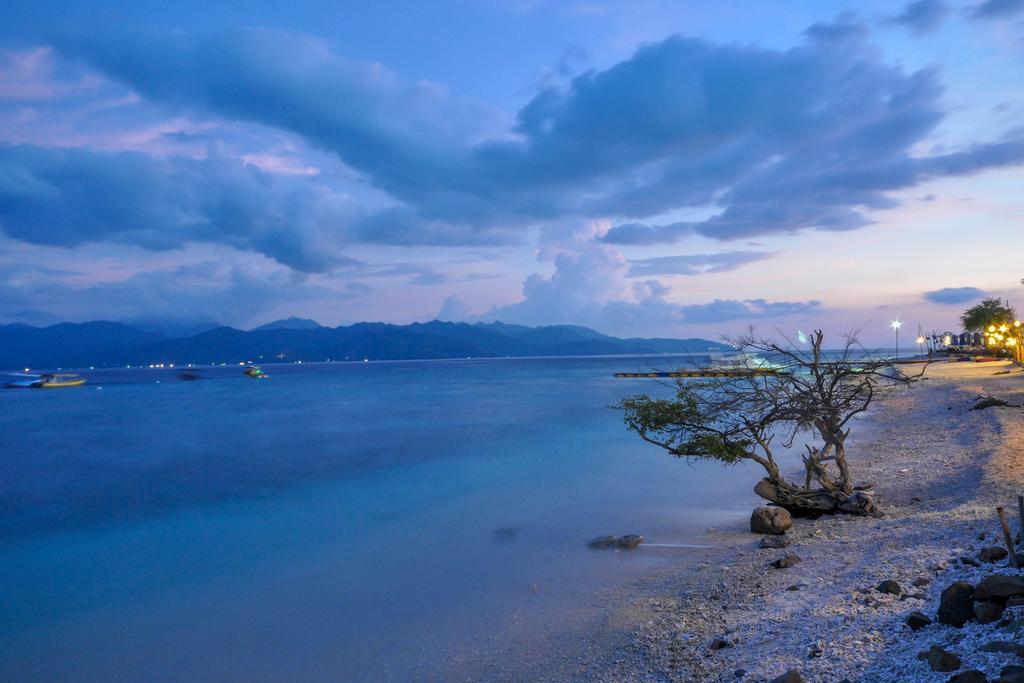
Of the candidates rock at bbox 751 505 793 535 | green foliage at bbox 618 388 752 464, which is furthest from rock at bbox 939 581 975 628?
green foliage at bbox 618 388 752 464

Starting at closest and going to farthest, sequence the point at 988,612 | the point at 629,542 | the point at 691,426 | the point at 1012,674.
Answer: the point at 1012,674
the point at 988,612
the point at 629,542
the point at 691,426

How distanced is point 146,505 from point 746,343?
23.7 m

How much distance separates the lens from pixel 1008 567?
7.79 meters

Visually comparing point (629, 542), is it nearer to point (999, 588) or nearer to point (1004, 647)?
point (999, 588)

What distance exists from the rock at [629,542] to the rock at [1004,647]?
887cm

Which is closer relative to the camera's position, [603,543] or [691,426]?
[603,543]

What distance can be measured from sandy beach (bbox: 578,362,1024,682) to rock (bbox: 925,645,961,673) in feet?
0.15

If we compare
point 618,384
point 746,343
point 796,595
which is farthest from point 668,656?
point 618,384

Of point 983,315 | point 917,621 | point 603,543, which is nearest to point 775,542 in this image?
point 603,543

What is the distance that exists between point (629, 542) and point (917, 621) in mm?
8035

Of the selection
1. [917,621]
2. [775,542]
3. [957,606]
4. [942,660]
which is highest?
[957,606]

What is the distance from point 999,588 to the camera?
21.6 ft

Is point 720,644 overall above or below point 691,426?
below

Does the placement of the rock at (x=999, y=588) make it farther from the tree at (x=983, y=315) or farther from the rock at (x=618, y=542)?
the tree at (x=983, y=315)
